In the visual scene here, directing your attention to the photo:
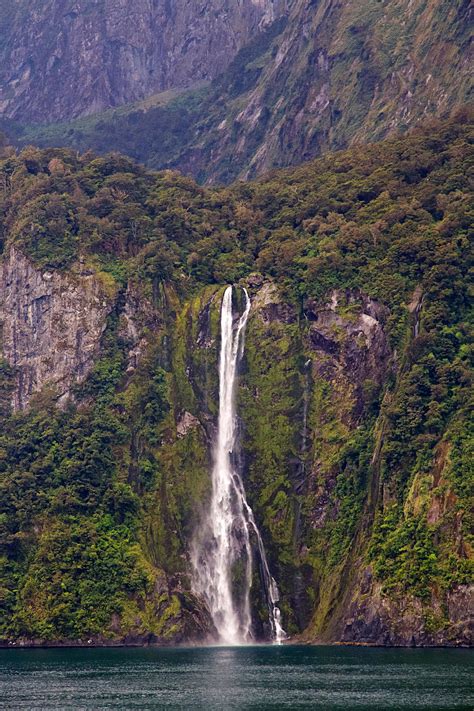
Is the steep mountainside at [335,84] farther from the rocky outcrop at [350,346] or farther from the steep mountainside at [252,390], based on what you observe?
the rocky outcrop at [350,346]

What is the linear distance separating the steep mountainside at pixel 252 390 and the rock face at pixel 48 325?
0.20m

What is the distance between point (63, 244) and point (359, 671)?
6349cm

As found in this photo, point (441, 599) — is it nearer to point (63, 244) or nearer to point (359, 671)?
point (359, 671)

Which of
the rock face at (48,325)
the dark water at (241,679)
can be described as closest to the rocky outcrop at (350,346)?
the rock face at (48,325)

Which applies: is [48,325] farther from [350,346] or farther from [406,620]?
[406,620]

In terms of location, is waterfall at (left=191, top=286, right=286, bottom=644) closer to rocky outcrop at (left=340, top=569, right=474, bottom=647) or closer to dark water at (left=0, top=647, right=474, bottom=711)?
rocky outcrop at (left=340, top=569, right=474, bottom=647)

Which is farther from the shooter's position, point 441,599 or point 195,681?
point 441,599

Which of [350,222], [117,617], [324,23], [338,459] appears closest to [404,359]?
[338,459]

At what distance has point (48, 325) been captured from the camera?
12262cm

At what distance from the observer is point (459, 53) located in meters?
152

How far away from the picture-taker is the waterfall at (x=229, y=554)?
103 metres

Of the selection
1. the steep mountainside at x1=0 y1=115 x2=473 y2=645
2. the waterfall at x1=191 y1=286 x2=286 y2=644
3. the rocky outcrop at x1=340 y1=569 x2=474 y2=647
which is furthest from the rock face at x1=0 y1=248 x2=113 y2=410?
the rocky outcrop at x1=340 y1=569 x2=474 y2=647

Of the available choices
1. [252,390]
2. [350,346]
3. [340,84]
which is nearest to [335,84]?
[340,84]

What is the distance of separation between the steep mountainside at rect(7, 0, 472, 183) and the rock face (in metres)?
47.1
